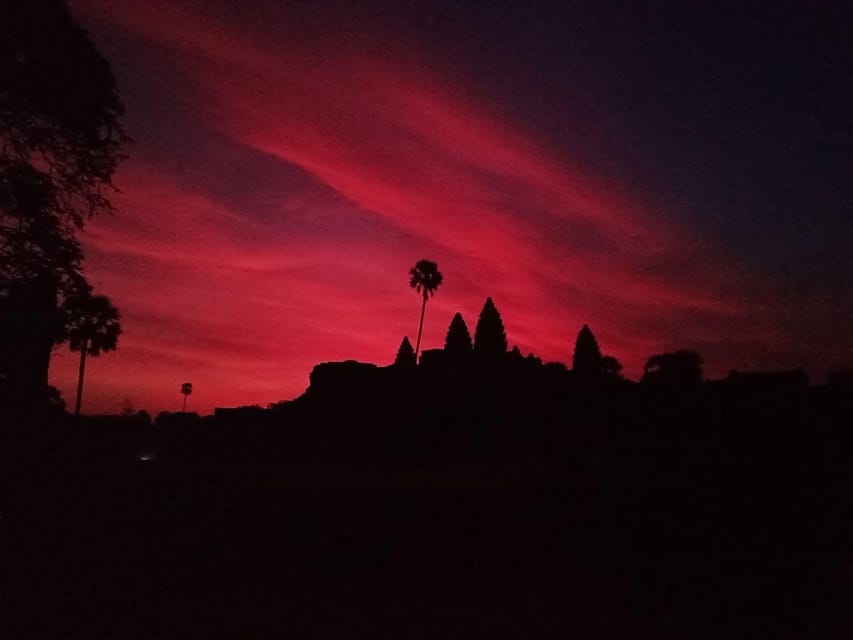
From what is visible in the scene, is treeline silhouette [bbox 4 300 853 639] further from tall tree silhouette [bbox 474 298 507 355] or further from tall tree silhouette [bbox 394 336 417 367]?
tall tree silhouette [bbox 394 336 417 367]

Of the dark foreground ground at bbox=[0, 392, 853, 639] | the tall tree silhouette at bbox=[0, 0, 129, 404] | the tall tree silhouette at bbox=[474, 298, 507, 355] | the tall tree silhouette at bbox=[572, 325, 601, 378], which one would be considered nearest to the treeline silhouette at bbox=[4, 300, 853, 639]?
the dark foreground ground at bbox=[0, 392, 853, 639]

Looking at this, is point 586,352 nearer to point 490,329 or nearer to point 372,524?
point 490,329

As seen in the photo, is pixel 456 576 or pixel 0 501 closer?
pixel 0 501

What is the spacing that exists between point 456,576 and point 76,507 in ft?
19.8

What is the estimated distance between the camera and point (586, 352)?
54938mm

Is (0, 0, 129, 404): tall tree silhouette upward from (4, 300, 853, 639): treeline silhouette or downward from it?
upward

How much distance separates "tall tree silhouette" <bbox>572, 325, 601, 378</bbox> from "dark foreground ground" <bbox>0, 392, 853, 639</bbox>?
41.7 m

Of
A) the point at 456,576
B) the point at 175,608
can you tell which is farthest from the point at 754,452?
the point at 175,608

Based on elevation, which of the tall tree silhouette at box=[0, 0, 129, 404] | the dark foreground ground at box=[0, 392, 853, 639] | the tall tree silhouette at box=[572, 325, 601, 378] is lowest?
the dark foreground ground at box=[0, 392, 853, 639]

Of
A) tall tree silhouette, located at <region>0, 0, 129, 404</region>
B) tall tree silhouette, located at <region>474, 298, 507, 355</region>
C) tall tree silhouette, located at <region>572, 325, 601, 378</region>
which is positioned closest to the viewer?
tall tree silhouette, located at <region>0, 0, 129, 404</region>

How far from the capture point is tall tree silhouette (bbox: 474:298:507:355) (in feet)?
169

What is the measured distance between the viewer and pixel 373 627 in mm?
→ 8008

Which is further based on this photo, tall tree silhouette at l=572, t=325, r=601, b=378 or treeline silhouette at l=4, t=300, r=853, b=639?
tall tree silhouette at l=572, t=325, r=601, b=378

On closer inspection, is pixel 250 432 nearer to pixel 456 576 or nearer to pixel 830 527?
pixel 456 576
